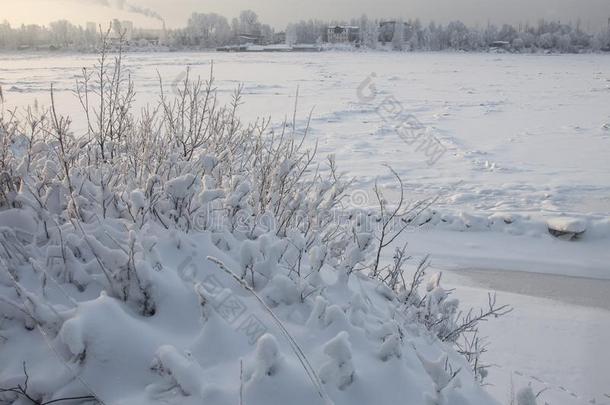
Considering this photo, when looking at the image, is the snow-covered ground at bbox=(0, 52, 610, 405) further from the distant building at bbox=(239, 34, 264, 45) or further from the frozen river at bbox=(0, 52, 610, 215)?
the distant building at bbox=(239, 34, 264, 45)

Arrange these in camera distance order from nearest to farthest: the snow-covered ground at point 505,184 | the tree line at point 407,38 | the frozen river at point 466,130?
the snow-covered ground at point 505,184 < the frozen river at point 466,130 < the tree line at point 407,38

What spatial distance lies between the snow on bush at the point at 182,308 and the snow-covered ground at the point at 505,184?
181 centimetres

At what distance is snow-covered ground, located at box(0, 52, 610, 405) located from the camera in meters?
4.91

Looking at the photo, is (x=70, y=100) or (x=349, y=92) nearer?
(x=70, y=100)

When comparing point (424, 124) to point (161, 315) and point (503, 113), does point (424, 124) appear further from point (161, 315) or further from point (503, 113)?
point (161, 315)

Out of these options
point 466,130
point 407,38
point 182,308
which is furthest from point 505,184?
point 407,38

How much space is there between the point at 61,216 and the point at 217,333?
1263mm

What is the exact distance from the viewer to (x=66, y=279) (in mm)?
2443

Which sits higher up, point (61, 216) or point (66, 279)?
point (61, 216)

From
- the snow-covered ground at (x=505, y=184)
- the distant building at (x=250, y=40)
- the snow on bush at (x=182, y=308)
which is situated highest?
the distant building at (x=250, y=40)

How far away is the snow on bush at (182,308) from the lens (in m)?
1.93

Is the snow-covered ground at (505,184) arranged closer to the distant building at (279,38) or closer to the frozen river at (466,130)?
the frozen river at (466,130)

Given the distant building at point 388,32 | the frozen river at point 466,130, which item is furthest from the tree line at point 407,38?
the frozen river at point 466,130

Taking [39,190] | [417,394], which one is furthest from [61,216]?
[417,394]
